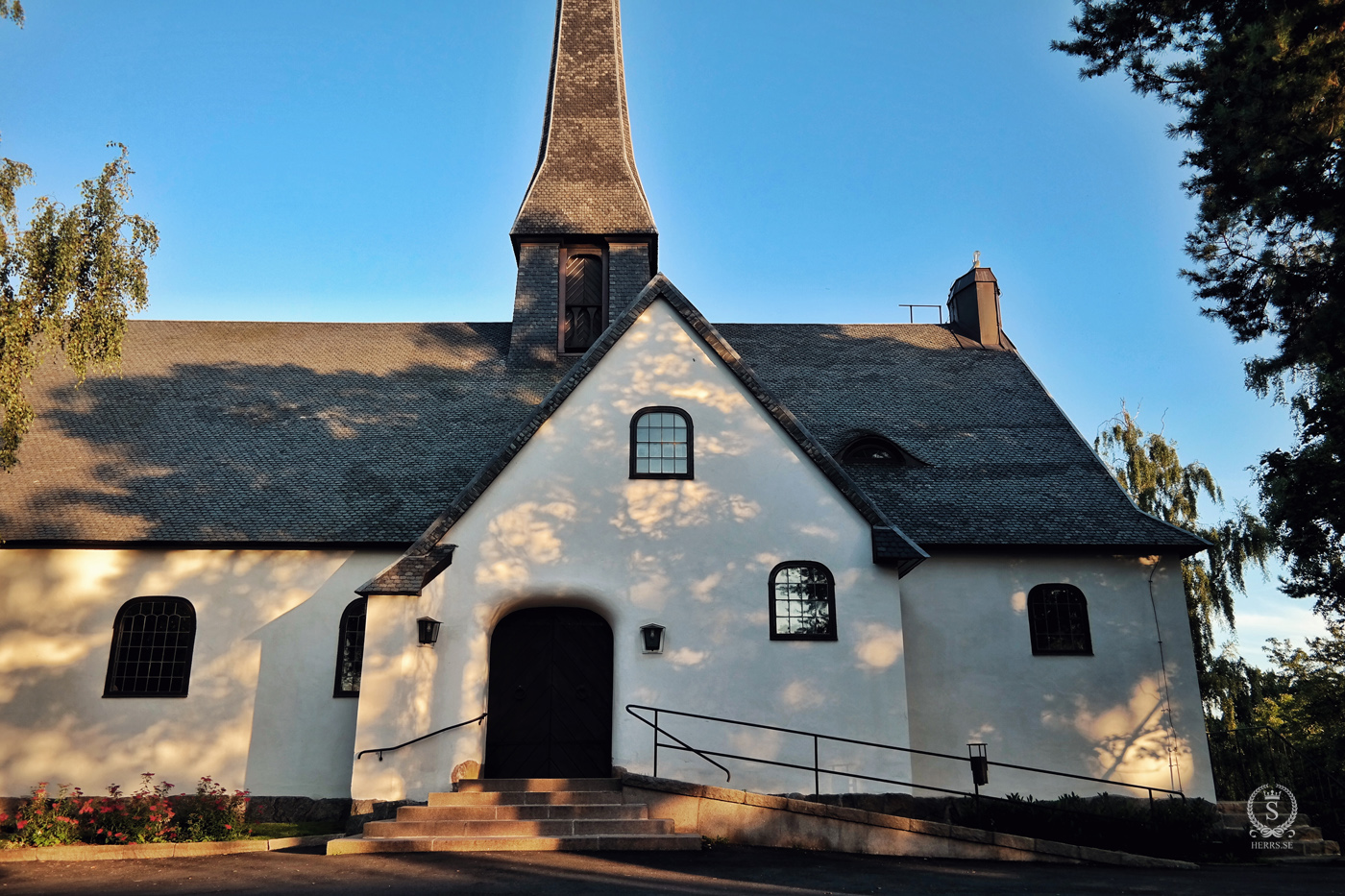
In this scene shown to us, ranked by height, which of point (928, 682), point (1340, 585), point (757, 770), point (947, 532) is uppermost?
point (947, 532)

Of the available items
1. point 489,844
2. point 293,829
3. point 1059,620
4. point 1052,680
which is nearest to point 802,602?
point 1052,680

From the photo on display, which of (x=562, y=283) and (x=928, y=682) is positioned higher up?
(x=562, y=283)

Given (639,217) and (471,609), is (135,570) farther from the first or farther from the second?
(639,217)

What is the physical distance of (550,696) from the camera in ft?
48.5

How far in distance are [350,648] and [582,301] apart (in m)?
10.5

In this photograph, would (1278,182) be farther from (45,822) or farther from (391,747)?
(45,822)

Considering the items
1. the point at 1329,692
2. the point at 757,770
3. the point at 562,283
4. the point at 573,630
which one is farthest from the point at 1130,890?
the point at 562,283

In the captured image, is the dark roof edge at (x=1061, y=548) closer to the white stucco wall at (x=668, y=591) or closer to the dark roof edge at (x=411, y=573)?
the white stucco wall at (x=668, y=591)

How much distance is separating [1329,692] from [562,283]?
19.8m

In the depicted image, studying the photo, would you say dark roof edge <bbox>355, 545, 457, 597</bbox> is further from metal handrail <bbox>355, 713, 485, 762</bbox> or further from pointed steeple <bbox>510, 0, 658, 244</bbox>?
pointed steeple <bbox>510, 0, 658, 244</bbox>

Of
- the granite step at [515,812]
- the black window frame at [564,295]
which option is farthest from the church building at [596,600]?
the black window frame at [564,295]

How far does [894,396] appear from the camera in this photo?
2097cm

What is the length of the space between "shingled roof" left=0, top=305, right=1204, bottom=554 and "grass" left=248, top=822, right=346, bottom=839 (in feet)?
14.7

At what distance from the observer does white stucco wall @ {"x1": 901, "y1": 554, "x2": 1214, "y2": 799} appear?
51.4 feet
